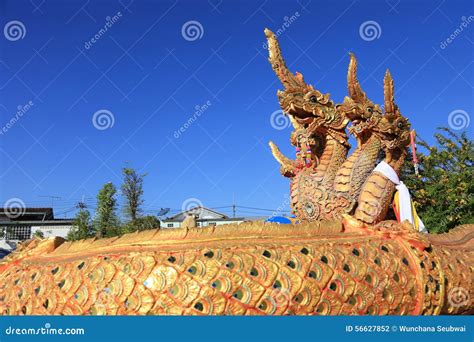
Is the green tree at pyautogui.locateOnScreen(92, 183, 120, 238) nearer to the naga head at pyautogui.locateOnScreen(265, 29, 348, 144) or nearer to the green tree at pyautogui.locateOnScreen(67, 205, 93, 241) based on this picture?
the green tree at pyautogui.locateOnScreen(67, 205, 93, 241)

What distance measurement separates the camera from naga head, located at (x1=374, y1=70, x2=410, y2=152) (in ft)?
13.4

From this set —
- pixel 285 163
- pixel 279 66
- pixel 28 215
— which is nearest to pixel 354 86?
pixel 279 66

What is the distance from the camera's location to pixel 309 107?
15.3 feet

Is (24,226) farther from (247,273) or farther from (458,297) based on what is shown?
(458,297)

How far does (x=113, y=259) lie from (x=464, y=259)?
198cm

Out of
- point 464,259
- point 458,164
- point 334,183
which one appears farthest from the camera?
point 458,164

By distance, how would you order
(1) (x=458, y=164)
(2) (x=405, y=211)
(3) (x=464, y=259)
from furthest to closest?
(1) (x=458, y=164)
(2) (x=405, y=211)
(3) (x=464, y=259)

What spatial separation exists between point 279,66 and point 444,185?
4.32m

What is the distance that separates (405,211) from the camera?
388 cm

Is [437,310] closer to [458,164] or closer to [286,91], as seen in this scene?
[286,91]

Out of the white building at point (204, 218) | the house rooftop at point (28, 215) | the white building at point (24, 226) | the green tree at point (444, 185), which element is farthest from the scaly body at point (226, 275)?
the house rooftop at point (28, 215)

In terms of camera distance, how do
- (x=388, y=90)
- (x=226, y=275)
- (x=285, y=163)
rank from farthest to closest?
(x=285, y=163) → (x=388, y=90) → (x=226, y=275)

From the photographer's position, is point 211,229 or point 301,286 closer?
point 301,286

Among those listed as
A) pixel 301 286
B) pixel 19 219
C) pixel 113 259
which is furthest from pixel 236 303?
pixel 19 219
